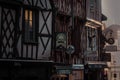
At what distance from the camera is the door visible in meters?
17.6

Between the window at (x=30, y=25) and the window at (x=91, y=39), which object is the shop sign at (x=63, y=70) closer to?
the window at (x=30, y=25)

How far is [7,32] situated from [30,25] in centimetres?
196

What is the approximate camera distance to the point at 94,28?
28250 millimetres

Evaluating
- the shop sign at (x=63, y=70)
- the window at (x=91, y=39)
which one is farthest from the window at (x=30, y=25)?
the window at (x=91, y=39)

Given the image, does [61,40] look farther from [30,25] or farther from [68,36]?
[68,36]

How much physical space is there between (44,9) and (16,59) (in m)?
3.51

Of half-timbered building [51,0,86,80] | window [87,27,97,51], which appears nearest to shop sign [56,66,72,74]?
half-timbered building [51,0,86,80]

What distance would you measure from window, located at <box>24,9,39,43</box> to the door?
3.44ft

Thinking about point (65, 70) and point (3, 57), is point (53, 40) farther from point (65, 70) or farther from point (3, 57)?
point (3, 57)

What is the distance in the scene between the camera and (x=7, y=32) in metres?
17.8

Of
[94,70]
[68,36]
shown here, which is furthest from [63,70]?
[94,70]

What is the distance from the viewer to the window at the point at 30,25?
19.2m

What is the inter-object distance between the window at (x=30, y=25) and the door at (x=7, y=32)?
3.44 ft

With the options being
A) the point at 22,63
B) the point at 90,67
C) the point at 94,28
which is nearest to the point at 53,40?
the point at 22,63
